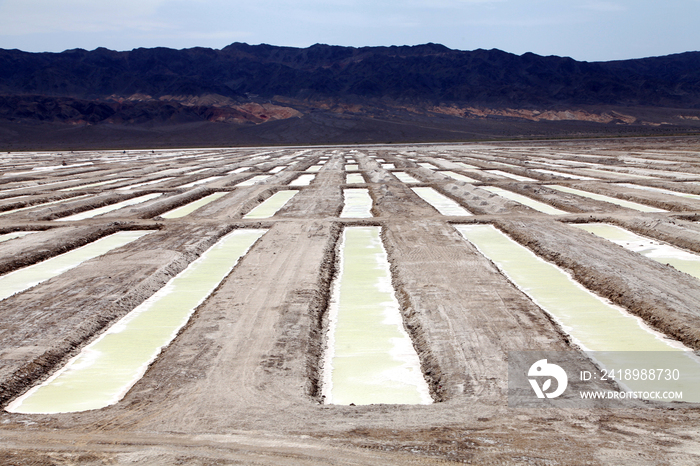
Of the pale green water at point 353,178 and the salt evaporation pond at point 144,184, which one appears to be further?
the pale green water at point 353,178

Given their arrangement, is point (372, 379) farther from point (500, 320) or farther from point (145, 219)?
point (145, 219)

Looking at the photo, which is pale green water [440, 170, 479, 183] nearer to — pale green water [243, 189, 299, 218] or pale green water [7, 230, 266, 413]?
pale green water [243, 189, 299, 218]

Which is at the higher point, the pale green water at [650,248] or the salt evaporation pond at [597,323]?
the pale green water at [650,248]

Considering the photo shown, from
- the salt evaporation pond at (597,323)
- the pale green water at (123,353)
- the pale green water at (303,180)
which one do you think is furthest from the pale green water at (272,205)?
the salt evaporation pond at (597,323)

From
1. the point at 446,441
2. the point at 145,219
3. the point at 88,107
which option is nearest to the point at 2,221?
the point at 145,219

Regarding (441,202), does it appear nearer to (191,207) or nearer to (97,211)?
(191,207)

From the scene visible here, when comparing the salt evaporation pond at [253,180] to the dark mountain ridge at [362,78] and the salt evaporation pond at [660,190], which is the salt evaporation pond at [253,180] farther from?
the dark mountain ridge at [362,78]
